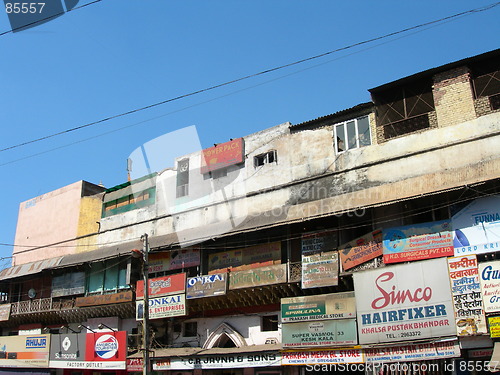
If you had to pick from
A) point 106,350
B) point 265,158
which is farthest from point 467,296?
point 106,350

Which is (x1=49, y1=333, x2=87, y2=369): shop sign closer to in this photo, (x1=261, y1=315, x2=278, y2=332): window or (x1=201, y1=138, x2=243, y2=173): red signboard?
(x1=261, y1=315, x2=278, y2=332): window

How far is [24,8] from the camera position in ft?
39.4

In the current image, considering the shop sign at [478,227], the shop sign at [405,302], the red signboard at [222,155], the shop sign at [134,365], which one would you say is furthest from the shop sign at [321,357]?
the red signboard at [222,155]

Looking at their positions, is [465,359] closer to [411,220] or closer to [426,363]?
[426,363]

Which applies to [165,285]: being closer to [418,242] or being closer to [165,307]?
[165,307]

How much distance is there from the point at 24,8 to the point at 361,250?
1245 centimetres

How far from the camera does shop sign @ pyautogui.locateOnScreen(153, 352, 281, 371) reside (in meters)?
17.8

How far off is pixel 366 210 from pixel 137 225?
40.6 feet

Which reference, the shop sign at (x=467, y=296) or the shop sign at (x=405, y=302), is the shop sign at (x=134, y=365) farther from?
the shop sign at (x=467, y=296)

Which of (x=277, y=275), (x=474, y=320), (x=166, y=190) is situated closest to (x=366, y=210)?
(x=277, y=275)

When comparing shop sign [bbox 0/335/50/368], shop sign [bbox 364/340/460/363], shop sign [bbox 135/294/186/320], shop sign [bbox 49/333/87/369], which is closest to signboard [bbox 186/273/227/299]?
shop sign [bbox 135/294/186/320]

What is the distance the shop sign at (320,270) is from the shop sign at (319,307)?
1.66ft

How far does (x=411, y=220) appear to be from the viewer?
17.3 meters

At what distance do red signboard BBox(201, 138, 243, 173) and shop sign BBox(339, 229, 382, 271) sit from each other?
6926 mm
